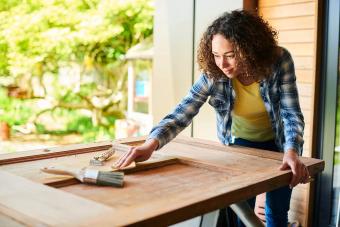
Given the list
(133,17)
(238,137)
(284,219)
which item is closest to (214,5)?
(238,137)

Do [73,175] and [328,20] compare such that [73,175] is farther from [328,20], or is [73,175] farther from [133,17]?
[133,17]

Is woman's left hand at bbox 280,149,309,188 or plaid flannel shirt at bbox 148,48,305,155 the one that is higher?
plaid flannel shirt at bbox 148,48,305,155

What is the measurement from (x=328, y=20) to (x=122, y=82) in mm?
7561

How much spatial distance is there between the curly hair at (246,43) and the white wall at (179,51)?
1.34 metres

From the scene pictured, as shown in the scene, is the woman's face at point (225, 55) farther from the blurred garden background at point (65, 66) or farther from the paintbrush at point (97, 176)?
the blurred garden background at point (65, 66)

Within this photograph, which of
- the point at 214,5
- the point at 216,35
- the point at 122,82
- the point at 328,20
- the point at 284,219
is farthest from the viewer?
the point at 122,82

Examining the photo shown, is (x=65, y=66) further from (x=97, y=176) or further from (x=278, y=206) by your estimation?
(x=97, y=176)

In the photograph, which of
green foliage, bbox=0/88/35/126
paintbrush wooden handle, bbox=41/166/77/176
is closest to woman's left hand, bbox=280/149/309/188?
paintbrush wooden handle, bbox=41/166/77/176

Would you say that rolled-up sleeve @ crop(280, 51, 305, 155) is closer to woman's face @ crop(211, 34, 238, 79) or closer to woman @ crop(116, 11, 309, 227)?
woman @ crop(116, 11, 309, 227)

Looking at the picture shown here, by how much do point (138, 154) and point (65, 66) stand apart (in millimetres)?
8288

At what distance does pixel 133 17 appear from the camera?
29.0 ft

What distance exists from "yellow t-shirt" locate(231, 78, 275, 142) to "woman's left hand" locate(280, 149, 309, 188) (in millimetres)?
350

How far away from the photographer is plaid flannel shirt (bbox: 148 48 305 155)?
1.79 metres

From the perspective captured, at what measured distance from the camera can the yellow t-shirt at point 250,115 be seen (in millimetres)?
1921
